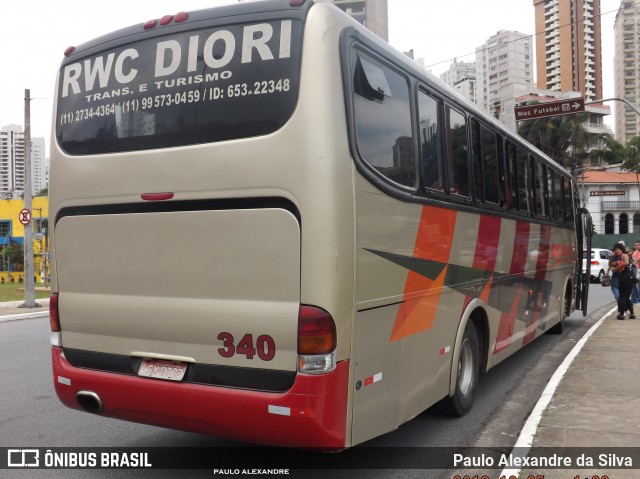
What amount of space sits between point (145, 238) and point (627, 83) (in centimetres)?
14541

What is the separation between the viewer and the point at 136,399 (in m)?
4.27

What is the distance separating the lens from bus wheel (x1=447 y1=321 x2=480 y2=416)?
19.7 feet

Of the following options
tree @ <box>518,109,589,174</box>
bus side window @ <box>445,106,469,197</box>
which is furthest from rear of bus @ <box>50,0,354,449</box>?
tree @ <box>518,109,589,174</box>

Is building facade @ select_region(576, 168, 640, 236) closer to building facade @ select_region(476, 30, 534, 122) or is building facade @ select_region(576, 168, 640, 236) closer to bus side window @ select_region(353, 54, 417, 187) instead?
building facade @ select_region(476, 30, 534, 122)

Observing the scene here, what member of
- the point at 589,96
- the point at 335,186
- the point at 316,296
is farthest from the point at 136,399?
the point at 589,96

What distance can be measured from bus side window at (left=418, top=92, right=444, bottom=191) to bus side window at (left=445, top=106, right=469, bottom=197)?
0.25 m

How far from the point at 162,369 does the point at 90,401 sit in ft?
2.37

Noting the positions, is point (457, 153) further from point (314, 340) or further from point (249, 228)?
point (314, 340)

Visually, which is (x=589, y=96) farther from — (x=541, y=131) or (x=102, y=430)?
(x=102, y=430)

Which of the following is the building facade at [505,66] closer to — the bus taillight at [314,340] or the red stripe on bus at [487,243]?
the red stripe on bus at [487,243]

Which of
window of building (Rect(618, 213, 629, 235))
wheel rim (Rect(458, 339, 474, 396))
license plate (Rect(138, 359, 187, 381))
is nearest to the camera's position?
license plate (Rect(138, 359, 187, 381))

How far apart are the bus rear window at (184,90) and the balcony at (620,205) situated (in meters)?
75.2

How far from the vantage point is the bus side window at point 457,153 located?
5.73 m

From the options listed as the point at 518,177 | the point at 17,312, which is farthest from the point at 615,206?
the point at 518,177
